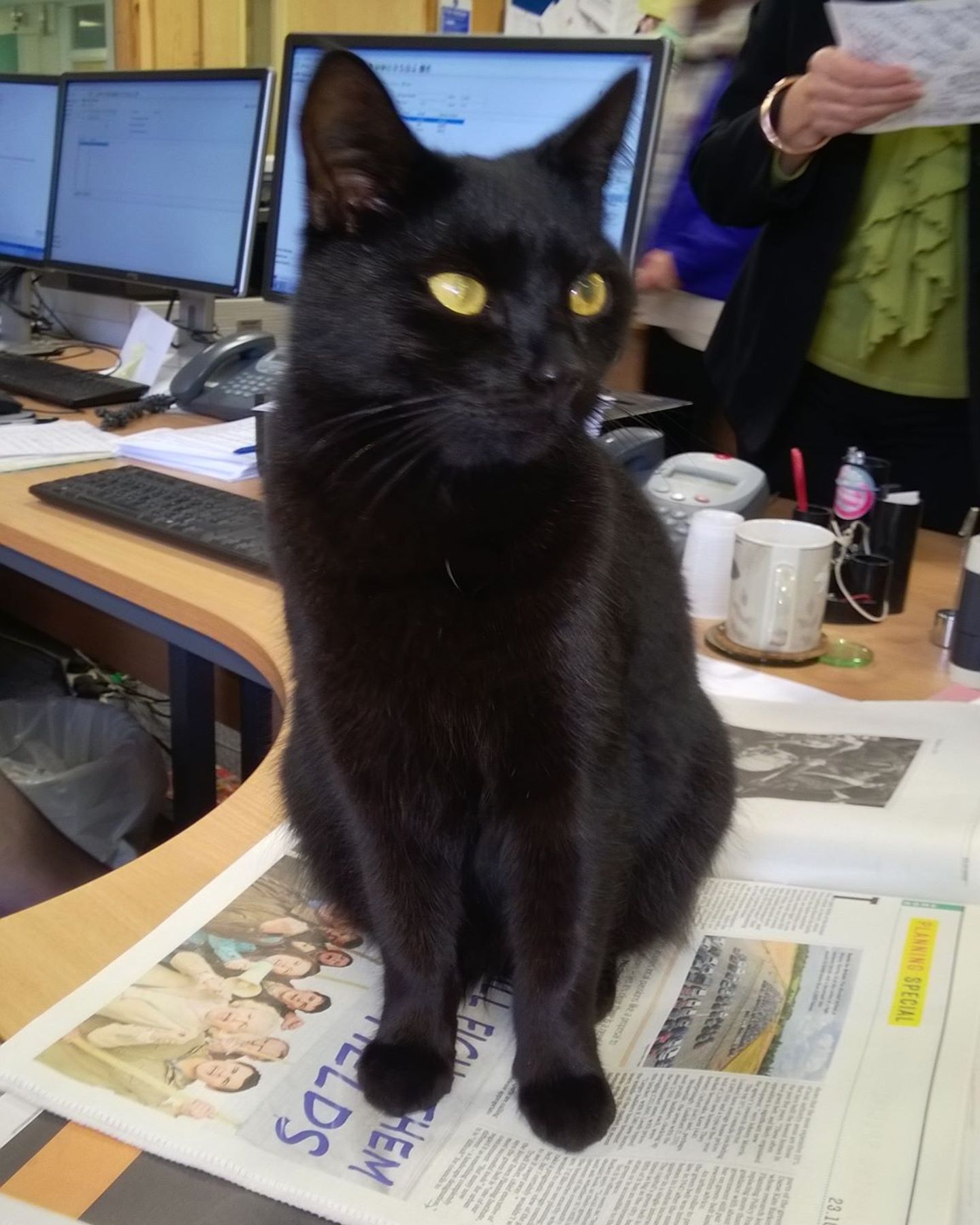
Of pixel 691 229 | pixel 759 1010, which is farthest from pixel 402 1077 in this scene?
pixel 691 229

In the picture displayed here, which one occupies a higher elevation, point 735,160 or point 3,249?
point 735,160

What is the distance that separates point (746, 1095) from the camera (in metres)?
0.55

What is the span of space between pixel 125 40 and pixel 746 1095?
389 cm

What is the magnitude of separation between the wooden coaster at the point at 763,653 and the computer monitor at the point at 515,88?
53cm

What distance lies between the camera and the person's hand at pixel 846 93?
1.02 metres

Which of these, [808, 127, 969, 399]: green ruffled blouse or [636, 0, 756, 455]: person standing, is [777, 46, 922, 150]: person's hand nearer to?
[808, 127, 969, 399]: green ruffled blouse

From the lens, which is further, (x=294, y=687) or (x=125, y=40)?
(x=125, y=40)

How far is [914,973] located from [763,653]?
41cm

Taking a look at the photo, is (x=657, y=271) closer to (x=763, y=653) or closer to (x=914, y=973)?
(x=763, y=653)

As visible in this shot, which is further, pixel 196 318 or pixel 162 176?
pixel 196 318

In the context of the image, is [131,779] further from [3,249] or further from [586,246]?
[3,249]

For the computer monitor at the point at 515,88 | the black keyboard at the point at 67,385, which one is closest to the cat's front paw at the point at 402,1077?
the computer monitor at the point at 515,88

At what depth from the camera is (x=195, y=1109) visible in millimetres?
514

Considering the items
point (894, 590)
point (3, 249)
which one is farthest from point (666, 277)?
point (3, 249)
